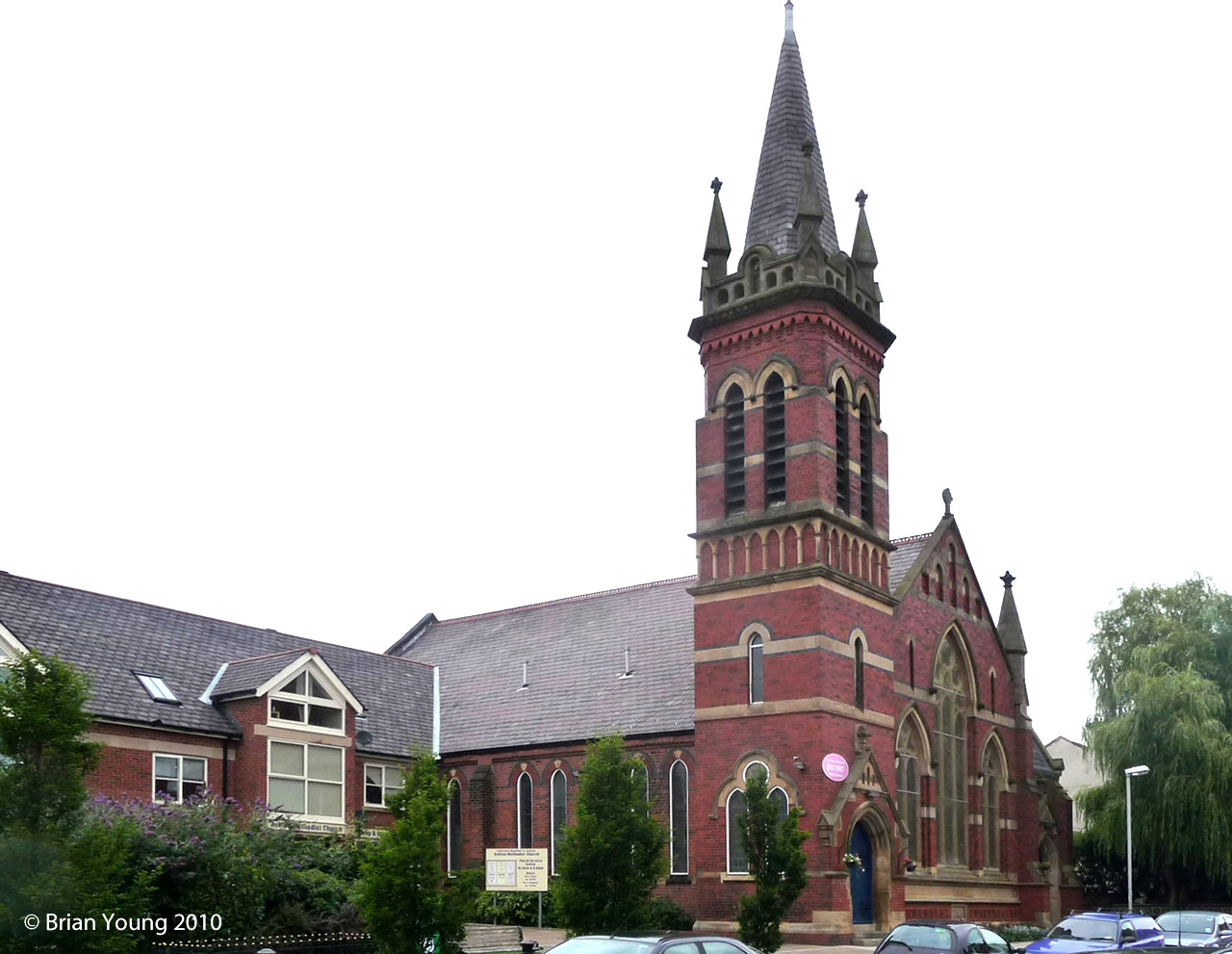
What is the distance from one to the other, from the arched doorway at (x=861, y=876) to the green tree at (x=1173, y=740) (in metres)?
14.4

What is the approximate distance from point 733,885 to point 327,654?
619 inches

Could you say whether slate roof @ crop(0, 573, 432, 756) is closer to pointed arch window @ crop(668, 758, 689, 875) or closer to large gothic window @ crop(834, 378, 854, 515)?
pointed arch window @ crop(668, 758, 689, 875)

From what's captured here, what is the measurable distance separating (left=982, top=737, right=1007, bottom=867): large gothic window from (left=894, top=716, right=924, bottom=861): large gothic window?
4184 mm

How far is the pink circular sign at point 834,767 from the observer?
110ft

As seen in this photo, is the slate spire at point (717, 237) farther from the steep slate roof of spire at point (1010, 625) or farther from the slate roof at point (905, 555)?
the steep slate roof of spire at point (1010, 625)

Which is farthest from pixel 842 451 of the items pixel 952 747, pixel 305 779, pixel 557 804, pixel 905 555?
pixel 305 779

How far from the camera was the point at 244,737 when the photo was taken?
35875mm

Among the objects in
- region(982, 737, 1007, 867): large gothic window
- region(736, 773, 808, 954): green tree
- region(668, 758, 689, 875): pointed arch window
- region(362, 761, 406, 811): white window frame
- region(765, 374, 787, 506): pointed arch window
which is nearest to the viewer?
region(736, 773, 808, 954): green tree

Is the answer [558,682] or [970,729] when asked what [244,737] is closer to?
[558,682]

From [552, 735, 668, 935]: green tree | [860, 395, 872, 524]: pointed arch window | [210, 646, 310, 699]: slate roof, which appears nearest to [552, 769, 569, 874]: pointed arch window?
[210, 646, 310, 699]: slate roof

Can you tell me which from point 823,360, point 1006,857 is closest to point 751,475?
point 823,360

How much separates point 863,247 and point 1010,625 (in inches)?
556

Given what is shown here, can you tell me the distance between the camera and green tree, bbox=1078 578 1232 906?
4384 centimetres

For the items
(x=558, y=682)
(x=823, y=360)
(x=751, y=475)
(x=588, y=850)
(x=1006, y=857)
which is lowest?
(x=1006, y=857)
